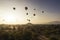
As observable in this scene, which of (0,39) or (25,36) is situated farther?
(25,36)

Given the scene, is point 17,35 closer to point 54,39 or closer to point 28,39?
point 28,39

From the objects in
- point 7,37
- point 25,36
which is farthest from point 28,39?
point 7,37

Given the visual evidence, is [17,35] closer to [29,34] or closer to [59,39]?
[29,34]

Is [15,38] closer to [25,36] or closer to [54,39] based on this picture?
[25,36]

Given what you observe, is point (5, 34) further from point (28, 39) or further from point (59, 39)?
point (59, 39)

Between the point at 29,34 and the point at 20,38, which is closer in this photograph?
the point at 20,38

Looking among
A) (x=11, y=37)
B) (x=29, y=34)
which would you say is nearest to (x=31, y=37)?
(x=29, y=34)

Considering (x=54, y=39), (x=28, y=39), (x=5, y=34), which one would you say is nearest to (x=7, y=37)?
(x=5, y=34)
